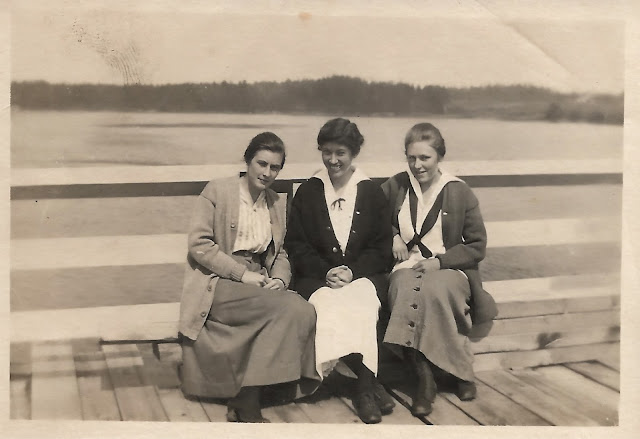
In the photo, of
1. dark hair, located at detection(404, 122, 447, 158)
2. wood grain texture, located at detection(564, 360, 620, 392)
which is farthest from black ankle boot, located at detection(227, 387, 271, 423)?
wood grain texture, located at detection(564, 360, 620, 392)

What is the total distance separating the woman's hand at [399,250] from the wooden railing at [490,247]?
0.24m

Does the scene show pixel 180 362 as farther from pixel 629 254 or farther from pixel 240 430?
pixel 629 254

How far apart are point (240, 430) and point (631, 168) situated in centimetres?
167

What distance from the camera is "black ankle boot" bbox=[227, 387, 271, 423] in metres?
2.26

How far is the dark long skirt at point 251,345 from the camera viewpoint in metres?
2.21

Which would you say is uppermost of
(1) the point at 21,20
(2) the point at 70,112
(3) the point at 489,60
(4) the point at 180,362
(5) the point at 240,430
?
(1) the point at 21,20

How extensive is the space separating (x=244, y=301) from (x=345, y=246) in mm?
412

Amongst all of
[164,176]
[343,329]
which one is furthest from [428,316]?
[164,176]

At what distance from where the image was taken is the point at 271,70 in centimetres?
233

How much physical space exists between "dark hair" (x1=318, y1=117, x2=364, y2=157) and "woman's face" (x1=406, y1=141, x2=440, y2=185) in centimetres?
21

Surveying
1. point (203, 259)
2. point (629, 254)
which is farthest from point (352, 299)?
point (629, 254)

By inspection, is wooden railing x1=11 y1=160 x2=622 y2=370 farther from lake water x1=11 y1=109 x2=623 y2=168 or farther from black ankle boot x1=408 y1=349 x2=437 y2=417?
black ankle boot x1=408 y1=349 x2=437 y2=417

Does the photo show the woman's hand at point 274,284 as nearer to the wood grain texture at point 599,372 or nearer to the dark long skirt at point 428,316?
the dark long skirt at point 428,316

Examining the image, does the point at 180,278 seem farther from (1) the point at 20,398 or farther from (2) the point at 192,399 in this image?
(1) the point at 20,398
